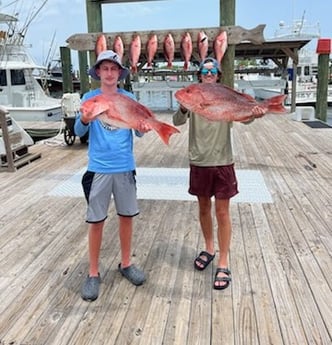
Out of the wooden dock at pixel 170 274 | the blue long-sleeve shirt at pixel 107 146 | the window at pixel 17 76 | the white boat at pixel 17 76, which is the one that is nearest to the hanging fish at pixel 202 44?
the wooden dock at pixel 170 274

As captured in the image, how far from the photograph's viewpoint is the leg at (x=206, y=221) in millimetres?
2809

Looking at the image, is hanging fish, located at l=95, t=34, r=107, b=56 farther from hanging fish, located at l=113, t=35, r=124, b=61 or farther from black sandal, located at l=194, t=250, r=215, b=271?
black sandal, located at l=194, t=250, r=215, b=271

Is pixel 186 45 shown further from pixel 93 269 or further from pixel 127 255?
pixel 93 269

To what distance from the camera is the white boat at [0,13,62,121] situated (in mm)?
15555

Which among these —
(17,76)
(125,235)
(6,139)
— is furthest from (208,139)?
(17,76)

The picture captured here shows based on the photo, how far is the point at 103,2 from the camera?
5.05 meters

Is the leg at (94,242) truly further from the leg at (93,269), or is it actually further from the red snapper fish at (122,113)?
the red snapper fish at (122,113)

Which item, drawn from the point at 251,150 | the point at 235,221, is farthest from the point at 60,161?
the point at 235,221

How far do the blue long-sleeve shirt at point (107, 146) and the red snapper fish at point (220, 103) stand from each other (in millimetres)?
375

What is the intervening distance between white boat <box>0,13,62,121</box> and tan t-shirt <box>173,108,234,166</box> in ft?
40.8

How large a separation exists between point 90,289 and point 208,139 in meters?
1.16

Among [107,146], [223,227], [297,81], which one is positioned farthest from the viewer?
[297,81]

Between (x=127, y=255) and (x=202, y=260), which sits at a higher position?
(x=127, y=255)

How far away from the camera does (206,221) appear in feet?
9.52
